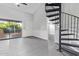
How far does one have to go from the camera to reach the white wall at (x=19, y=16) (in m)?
6.32

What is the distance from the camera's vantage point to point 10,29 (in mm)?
7258

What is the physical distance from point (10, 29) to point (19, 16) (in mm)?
1204

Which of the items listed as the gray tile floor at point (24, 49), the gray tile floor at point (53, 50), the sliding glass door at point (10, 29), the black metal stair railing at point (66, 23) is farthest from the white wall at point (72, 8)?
the sliding glass door at point (10, 29)

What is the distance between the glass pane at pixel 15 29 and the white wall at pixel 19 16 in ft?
1.32

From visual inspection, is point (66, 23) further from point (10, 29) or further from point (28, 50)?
point (10, 29)

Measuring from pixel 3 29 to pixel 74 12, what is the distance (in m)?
4.76

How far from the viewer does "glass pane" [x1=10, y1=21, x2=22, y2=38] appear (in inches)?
286

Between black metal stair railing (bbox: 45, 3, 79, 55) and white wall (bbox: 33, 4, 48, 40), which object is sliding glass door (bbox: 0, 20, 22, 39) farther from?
black metal stair railing (bbox: 45, 3, 79, 55)

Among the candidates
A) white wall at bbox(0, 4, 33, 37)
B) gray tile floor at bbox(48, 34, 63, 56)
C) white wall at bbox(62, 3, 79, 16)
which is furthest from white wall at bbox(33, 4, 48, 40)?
white wall at bbox(62, 3, 79, 16)

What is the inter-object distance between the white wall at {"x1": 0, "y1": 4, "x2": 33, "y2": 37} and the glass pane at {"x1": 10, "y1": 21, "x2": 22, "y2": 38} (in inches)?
15.9

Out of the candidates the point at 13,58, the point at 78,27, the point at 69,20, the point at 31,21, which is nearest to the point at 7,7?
the point at 31,21

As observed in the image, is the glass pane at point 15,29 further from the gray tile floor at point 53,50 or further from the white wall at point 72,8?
the white wall at point 72,8

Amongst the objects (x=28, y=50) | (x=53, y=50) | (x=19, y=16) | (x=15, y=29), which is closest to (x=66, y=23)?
(x=53, y=50)

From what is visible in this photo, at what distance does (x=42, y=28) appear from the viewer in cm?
661
